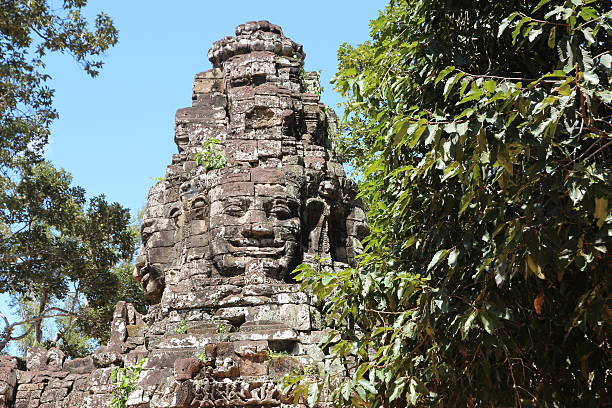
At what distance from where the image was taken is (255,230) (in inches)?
381

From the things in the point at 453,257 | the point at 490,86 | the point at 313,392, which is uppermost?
the point at 490,86

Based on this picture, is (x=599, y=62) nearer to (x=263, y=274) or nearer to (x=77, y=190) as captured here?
(x=263, y=274)

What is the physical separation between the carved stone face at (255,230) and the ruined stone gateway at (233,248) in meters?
0.02

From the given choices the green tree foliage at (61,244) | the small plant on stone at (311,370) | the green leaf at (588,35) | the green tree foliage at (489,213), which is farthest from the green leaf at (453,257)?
the green tree foliage at (61,244)

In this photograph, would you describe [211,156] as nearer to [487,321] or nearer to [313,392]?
[313,392]

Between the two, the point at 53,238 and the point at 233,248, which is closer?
the point at 233,248

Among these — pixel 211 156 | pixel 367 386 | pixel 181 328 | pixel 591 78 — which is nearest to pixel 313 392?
pixel 367 386

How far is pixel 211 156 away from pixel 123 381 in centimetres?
328

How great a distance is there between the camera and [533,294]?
5402mm

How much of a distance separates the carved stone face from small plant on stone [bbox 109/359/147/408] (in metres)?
1.64

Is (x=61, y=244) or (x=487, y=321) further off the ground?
(x=61, y=244)

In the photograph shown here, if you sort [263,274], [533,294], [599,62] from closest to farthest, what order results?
[599,62]
[533,294]
[263,274]

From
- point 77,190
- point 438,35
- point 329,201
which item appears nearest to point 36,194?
point 77,190

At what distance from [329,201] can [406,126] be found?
5901mm
